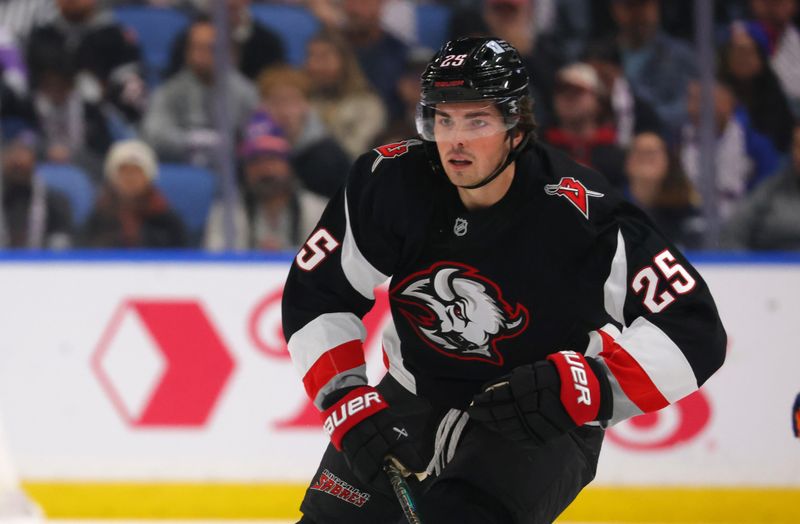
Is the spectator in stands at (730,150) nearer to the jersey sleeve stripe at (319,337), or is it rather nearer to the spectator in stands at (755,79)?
the spectator in stands at (755,79)

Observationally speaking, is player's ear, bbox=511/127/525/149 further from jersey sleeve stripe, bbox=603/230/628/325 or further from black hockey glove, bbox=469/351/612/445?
black hockey glove, bbox=469/351/612/445

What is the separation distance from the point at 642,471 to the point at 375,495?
206 centimetres

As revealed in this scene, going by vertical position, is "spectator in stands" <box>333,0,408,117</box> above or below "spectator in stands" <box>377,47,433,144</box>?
above

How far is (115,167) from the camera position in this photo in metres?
4.85

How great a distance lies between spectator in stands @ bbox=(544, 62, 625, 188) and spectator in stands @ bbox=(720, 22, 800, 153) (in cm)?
48

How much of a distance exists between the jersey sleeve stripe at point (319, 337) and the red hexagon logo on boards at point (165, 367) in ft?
6.19

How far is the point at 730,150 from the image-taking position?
184 inches

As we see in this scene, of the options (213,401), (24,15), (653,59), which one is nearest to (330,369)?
(213,401)

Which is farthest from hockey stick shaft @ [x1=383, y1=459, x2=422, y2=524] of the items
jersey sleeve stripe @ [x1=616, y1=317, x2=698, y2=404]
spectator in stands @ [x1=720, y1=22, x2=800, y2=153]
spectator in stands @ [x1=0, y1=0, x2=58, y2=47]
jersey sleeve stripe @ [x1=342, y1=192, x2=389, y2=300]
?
spectator in stands @ [x1=0, y1=0, x2=58, y2=47]

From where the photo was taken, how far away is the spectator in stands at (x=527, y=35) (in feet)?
15.7

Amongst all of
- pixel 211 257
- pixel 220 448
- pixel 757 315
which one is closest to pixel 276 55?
pixel 211 257

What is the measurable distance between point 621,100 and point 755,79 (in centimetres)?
51

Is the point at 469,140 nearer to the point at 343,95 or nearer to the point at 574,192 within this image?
the point at 574,192

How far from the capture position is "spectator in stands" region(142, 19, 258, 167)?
4.85 m
